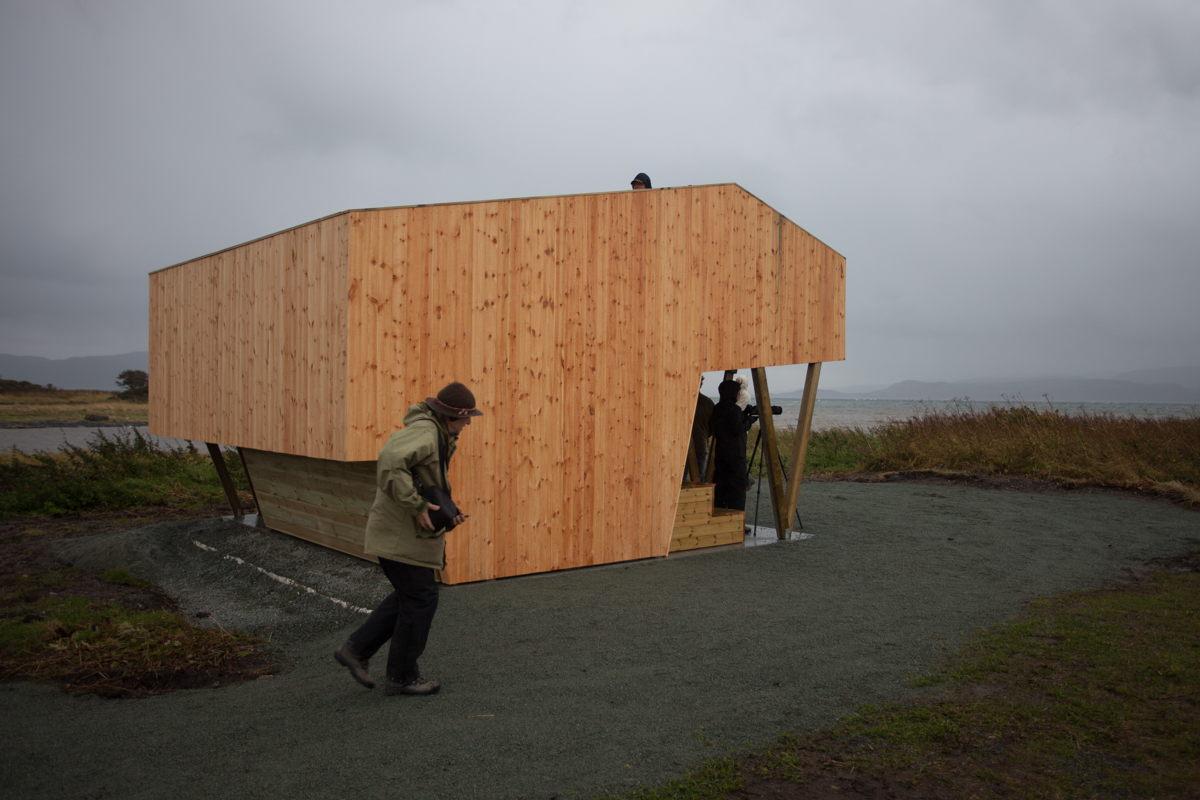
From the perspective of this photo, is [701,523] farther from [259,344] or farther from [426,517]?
[426,517]

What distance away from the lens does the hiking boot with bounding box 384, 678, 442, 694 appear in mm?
4465

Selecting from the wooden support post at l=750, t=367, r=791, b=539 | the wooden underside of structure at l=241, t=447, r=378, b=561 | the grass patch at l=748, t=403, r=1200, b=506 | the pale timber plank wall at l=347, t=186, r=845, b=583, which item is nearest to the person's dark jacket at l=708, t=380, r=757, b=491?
the wooden support post at l=750, t=367, r=791, b=539

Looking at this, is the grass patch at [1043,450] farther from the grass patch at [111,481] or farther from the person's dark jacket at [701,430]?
the grass patch at [111,481]

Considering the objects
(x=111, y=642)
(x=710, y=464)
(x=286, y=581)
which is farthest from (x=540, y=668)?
(x=710, y=464)

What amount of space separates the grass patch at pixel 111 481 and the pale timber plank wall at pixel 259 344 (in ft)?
Result: 12.5

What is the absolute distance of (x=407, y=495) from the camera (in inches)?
162

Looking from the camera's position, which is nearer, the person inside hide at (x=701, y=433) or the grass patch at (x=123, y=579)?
the grass patch at (x=123, y=579)

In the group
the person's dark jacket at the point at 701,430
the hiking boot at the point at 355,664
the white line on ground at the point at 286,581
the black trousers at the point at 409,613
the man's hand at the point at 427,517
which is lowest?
the white line on ground at the point at 286,581

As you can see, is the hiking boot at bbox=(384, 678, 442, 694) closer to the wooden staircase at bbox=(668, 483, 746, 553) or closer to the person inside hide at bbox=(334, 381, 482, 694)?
the person inside hide at bbox=(334, 381, 482, 694)

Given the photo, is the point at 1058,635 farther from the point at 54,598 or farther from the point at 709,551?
the point at 54,598

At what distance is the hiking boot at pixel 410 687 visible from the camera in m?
4.46

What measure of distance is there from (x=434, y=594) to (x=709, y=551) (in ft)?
17.7

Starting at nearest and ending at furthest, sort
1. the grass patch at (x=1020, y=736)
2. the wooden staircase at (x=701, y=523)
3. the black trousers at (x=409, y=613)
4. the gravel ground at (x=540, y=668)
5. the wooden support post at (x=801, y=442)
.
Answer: the grass patch at (x=1020, y=736) < the gravel ground at (x=540, y=668) < the black trousers at (x=409, y=613) < the wooden staircase at (x=701, y=523) < the wooden support post at (x=801, y=442)

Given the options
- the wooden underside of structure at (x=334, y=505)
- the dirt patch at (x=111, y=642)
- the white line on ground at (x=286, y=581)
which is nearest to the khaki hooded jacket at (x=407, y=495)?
the dirt patch at (x=111, y=642)
